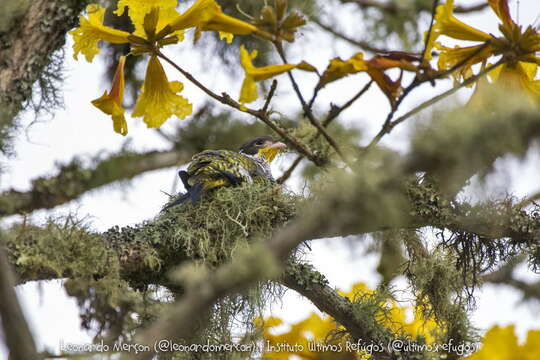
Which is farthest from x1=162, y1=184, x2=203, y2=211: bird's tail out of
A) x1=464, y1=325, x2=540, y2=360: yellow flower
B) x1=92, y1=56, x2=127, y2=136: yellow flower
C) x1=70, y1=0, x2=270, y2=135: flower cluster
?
x1=464, y1=325, x2=540, y2=360: yellow flower

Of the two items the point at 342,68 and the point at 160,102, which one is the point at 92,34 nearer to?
the point at 160,102

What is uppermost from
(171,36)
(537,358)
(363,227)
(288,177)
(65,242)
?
(288,177)

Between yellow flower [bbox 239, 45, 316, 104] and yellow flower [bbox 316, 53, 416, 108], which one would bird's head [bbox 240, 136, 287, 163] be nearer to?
yellow flower [bbox 239, 45, 316, 104]

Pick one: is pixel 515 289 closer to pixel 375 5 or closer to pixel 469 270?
pixel 469 270

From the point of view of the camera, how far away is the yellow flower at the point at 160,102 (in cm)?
264

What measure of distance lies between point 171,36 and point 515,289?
7.00ft

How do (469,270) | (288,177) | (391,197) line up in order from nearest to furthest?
(391,197) < (469,270) < (288,177)

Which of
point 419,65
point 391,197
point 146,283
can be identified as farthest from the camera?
point 146,283

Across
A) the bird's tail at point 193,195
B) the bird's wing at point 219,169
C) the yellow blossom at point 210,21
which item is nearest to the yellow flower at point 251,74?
the yellow blossom at point 210,21

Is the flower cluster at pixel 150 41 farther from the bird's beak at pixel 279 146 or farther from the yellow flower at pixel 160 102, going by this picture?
the bird's beak at pixel 279 146

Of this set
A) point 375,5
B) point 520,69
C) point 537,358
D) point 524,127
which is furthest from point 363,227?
point 375,5

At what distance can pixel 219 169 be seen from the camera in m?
3.58

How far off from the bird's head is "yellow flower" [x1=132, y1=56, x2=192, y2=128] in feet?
6.28

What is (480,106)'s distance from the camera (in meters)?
1.51
